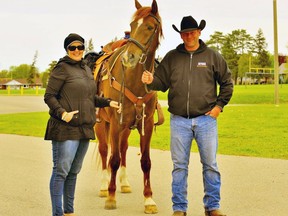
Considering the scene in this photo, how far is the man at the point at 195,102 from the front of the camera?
5.88 metres

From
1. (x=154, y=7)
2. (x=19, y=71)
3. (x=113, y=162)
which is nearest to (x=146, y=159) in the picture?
(x=113, y=162)

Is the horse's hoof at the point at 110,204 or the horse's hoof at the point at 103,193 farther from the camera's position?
the horse's hoof at the point at 103,193

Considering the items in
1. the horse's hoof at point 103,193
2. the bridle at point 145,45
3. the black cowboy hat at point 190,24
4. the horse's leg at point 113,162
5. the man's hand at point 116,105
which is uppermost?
the black cowboy hat at point 190,24

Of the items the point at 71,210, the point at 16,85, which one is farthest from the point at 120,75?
the point at 16,85

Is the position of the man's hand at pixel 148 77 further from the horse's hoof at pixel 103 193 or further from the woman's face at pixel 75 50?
the horse's hoof at pixel 103 193

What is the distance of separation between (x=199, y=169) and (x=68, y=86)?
172 inches

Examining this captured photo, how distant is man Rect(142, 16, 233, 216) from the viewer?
5879mm

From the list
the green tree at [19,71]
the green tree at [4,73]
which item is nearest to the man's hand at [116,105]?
the green tree at [19,71]

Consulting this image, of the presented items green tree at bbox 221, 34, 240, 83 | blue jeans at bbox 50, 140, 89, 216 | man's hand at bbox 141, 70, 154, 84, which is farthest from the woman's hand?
green tree at bbox 221, 34, 240, 83

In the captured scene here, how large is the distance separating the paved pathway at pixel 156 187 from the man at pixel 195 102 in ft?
1.43

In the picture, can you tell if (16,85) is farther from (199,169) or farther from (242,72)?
(199,169)

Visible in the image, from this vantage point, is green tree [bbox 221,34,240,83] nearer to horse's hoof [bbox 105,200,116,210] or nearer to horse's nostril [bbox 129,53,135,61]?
horse's hoof [bbox 105,200,116,210]

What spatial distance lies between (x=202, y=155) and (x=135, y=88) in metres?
1.33

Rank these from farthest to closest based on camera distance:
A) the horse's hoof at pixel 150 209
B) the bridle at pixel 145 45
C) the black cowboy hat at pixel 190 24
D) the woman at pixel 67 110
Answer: the horse's hoof at pixel 150 209 → the bridle at pixel 145 45 → the black cowboy hat at pixel 190 24 → the woman at pixel 67 110
